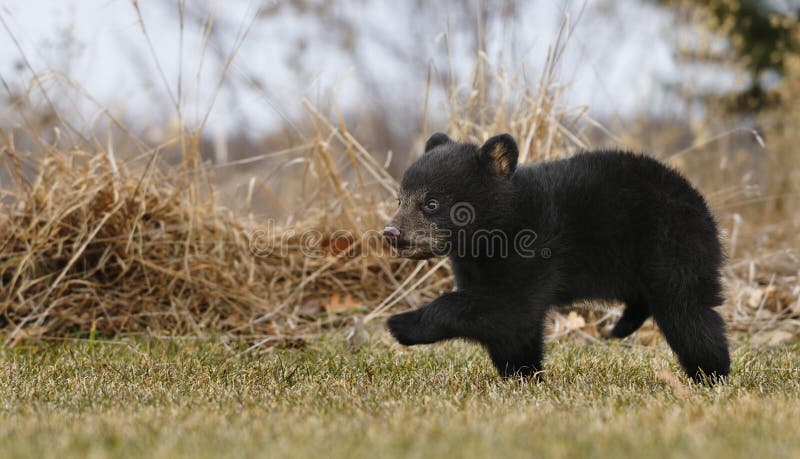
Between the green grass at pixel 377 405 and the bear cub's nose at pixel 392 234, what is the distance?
21.3 inches

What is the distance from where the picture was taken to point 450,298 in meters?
2.97

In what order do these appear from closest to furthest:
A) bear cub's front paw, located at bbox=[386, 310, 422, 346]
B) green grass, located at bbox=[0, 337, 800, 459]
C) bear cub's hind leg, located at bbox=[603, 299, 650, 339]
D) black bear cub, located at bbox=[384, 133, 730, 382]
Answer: green grass, located at bbox=[0, 337, 800, 459], bear cub's front paw, located at bbox=[386, 310, 422, 346], black bear cub, located at bbox=[384, 133, 730, 382], bear cub's hind leg, located at bbox=[603, 299, 650, 339]

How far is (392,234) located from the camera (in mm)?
3070

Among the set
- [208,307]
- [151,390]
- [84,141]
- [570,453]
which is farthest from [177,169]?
[570,453]

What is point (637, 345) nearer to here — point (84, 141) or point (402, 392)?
point (402, 392)

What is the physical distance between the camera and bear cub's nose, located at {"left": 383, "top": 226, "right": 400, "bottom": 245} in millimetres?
3066

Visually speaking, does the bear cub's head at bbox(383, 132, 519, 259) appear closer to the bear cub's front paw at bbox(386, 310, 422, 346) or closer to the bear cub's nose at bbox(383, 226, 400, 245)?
the bear cub's nose at bbox(383, 226, 400, 245)

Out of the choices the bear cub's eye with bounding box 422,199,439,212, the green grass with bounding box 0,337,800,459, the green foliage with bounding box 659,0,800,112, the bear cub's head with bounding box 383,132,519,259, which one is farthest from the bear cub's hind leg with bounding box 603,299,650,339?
the green foliage with bounding box 659,0,800,112

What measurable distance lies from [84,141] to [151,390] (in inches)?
101

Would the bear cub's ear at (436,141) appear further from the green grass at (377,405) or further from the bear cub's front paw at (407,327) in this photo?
the green grass at (377,405)

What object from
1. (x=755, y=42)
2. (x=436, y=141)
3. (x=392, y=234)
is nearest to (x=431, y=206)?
(x=392, y=234)

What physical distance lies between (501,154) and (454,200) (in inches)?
10.2

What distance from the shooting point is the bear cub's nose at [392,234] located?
3.07 meters

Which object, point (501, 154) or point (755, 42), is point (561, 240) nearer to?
point (501, 154)
